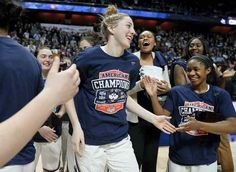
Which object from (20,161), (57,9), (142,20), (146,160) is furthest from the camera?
Answer: (142,20)

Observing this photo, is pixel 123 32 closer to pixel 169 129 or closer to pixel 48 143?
pixel 169 129

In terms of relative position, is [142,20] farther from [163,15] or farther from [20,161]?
[20,161]

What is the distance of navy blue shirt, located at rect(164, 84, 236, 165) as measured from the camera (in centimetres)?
293

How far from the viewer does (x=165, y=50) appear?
23.2 metres

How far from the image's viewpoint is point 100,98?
2719 millimetres

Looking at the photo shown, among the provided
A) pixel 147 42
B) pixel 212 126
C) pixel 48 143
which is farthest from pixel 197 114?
pixel 48 143

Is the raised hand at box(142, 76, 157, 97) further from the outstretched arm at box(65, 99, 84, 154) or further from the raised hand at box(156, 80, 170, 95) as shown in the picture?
the outstretched arm at box(65, 99, 84, 154)

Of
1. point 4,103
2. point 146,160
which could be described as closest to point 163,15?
point 146,160

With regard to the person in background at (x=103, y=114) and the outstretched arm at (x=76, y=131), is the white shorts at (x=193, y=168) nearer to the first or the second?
the person in background at (x=103, y=114)

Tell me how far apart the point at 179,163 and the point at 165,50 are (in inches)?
809

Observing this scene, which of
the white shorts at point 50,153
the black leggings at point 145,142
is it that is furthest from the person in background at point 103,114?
the white shorts at point 50,153

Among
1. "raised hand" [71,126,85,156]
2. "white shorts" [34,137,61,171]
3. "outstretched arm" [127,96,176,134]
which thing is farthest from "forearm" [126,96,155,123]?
"white shorts" [34,137,61,171]

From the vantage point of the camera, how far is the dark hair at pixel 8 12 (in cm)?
182

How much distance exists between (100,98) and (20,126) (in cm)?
173
